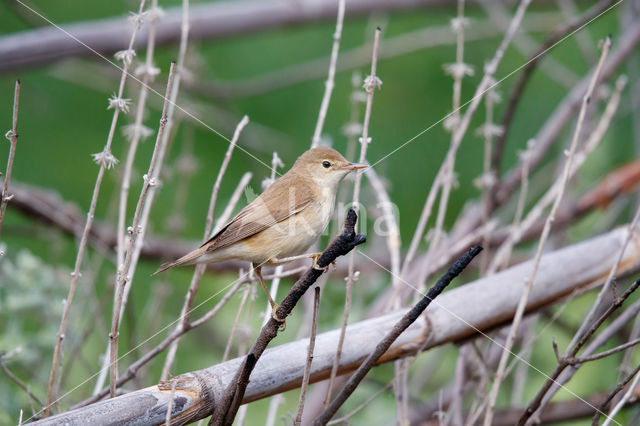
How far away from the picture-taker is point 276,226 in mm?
1615

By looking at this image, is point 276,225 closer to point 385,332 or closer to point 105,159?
point 385,332

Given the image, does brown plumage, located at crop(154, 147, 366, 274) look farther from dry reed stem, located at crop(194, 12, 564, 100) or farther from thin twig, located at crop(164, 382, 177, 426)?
dry reed stem, located at crop(194, 12, 564, 100)

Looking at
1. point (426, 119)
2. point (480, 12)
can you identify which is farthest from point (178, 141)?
point (480, 12)

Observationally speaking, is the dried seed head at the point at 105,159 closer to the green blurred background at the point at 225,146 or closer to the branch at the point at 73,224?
the green blurred background at the point at 225,146

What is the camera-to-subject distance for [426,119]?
366cm

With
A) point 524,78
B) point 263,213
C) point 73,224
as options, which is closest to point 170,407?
point 263,213

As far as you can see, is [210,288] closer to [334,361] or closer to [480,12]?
[334,361]

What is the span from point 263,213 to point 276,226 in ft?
0.15

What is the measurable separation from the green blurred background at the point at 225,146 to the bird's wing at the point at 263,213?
705mm

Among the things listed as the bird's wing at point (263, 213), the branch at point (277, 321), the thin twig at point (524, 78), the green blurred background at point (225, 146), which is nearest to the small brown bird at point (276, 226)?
the bird's wing at point (263, 213)

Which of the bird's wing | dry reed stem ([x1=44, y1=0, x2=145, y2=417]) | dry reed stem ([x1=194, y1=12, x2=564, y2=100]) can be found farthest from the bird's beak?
dry reed stem ([x1=194, y1=12, x2=564, y2=100])

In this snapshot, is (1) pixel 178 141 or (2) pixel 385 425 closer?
(2) pixel 385 425

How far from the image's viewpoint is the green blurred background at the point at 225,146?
2.59m

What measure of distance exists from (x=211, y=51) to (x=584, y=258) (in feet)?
11.0
